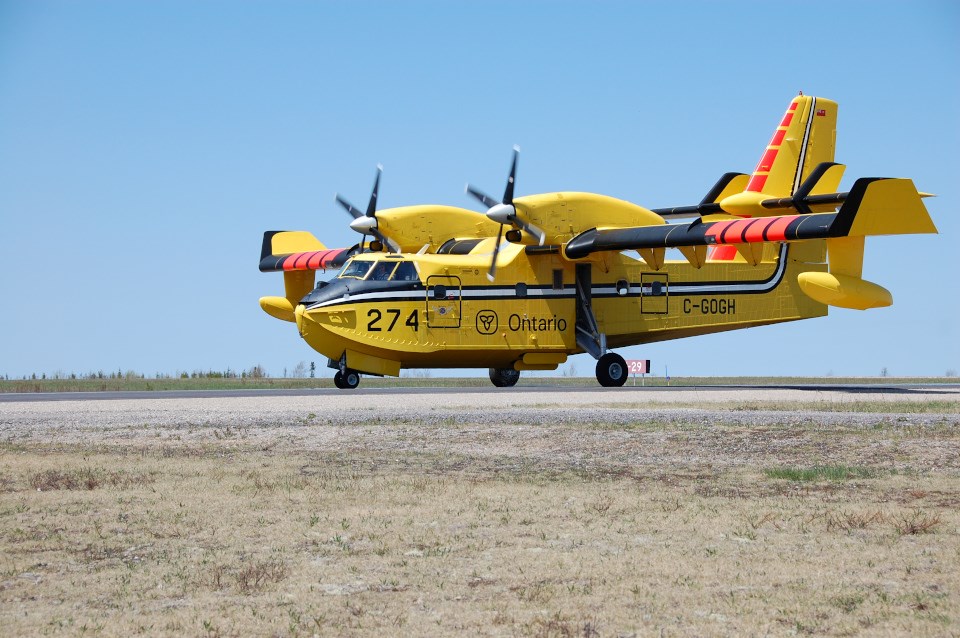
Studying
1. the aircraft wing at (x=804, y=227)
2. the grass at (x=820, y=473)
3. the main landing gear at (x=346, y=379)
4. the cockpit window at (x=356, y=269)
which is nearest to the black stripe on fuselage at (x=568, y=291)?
the cockpit window at (x=356, y=269)

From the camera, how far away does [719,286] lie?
35500mm

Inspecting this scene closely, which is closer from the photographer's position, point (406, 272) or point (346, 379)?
point (406, 272)

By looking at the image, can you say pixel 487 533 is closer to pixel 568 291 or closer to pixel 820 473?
pixel 820 473

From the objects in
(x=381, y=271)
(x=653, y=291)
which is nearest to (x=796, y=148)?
(x=653, y=291)

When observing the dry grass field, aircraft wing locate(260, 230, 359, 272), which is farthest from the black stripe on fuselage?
the dry grass field

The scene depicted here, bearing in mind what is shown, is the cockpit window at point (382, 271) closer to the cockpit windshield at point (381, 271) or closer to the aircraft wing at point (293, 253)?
the cockpit windshield at point (381, 271)

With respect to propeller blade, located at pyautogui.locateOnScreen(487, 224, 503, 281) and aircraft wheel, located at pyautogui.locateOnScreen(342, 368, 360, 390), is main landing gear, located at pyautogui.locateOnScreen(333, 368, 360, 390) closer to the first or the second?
aircraft wheel, located at pyautogui.locateOnScreen(342, 368, 360, 390)

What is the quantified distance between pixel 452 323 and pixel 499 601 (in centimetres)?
2468

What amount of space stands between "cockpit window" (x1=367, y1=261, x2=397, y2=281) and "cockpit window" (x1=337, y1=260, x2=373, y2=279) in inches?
7.7

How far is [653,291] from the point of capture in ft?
114

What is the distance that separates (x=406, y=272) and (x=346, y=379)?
400 cm

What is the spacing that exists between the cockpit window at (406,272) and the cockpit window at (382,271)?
177 mm

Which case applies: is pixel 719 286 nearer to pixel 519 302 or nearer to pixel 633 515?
pixel 519 302

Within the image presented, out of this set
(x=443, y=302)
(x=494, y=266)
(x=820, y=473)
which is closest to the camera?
(x=820, y=473)
